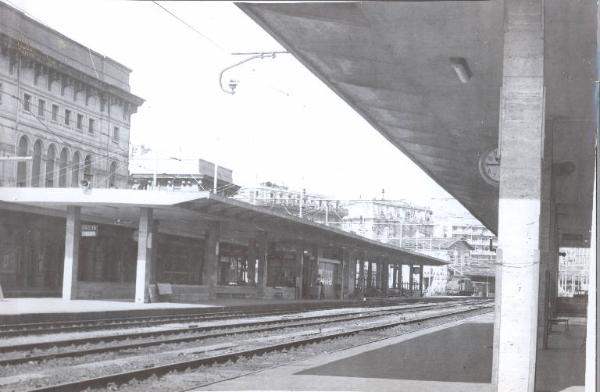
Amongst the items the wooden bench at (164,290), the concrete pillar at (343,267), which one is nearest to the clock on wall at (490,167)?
the wooden bench at (164,290)

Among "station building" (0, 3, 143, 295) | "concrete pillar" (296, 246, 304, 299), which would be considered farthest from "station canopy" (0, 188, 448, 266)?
"station building" (0, 3, 143, 295)

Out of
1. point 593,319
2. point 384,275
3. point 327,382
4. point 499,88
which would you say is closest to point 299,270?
point 384,275

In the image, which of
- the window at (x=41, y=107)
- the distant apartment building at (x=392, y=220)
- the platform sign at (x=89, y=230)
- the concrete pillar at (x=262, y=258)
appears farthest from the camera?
the distant apartment building at (x=392, y=220)

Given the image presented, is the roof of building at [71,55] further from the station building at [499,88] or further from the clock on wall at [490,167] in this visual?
the clock on wall at [490,167]

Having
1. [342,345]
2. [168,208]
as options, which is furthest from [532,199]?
[168,208]

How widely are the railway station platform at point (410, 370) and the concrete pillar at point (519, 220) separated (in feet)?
2.30

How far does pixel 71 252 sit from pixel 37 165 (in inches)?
339

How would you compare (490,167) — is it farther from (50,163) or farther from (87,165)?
(87,165)

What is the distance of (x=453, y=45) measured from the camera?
1167 centimetres

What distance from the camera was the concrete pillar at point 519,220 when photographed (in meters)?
8.99

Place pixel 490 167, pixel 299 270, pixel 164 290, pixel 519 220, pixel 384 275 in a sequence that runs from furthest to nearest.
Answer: pixel 384 275, pixel 299 270, pixel 164 290, pixel 490 167, pixel 519 220

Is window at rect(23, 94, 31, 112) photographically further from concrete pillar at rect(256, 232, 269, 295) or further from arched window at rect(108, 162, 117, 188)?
concrete pillar at rect(256, 232, 269, 295)

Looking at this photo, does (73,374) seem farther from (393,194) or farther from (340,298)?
(340,298)

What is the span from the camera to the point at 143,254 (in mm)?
29203
